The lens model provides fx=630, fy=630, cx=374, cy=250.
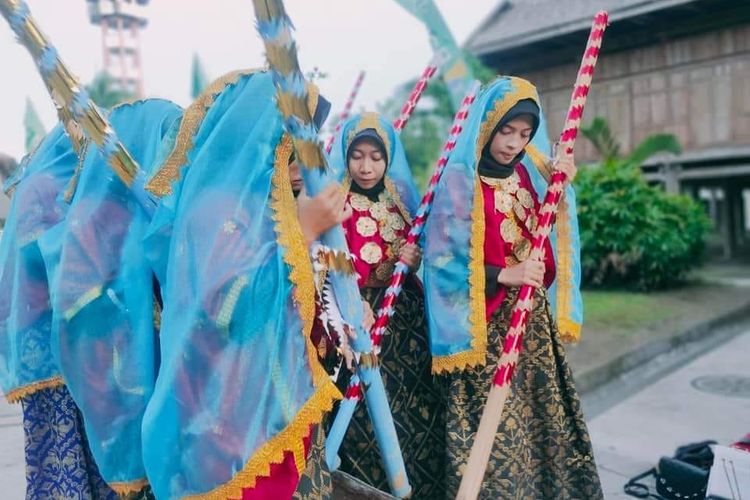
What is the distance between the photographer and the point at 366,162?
271 cm

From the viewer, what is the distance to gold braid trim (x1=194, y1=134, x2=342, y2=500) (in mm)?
1593

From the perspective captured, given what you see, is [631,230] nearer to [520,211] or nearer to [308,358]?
[520,211]

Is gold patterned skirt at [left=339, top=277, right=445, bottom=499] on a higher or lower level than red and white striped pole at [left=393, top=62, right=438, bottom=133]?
lower

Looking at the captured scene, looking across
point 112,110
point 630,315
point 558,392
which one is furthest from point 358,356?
point 630,315

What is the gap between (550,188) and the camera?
2.50 m

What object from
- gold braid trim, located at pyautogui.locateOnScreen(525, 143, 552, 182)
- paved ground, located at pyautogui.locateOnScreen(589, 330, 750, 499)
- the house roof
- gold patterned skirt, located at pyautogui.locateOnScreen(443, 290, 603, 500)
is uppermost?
the house roof

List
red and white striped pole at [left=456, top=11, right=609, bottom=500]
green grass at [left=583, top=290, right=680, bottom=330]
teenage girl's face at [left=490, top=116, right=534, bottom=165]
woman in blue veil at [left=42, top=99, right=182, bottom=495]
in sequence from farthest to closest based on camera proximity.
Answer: green grass at [left=583, top=290, right=680, bottom=330], teenage girl's face at [left=490, top=116, right=534, bottom=165], red and white striped pole at [left=456, top=11, right=609, bottom=500], woman in blue veil at [left=42, top=99, right=182, bottom=495]

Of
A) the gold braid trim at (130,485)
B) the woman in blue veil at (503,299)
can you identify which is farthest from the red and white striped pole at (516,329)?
the gold braid trim at (130,485)

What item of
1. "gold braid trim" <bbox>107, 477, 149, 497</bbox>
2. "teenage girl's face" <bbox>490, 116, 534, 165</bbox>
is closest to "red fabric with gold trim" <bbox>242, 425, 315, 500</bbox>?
"gold braid trim" <bbox>107, 477, 149, 497</bbox>

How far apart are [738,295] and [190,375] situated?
9242 mm

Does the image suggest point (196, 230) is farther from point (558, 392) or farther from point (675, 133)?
point (675, 133)

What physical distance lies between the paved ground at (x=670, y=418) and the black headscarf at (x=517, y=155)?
73.3 inches

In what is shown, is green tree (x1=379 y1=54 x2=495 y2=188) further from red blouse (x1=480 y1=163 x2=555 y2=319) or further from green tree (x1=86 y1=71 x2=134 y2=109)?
red blouse (x1=480 y1=163 x2=555 y2=319)

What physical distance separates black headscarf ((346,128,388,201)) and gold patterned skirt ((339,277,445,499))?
435mm
